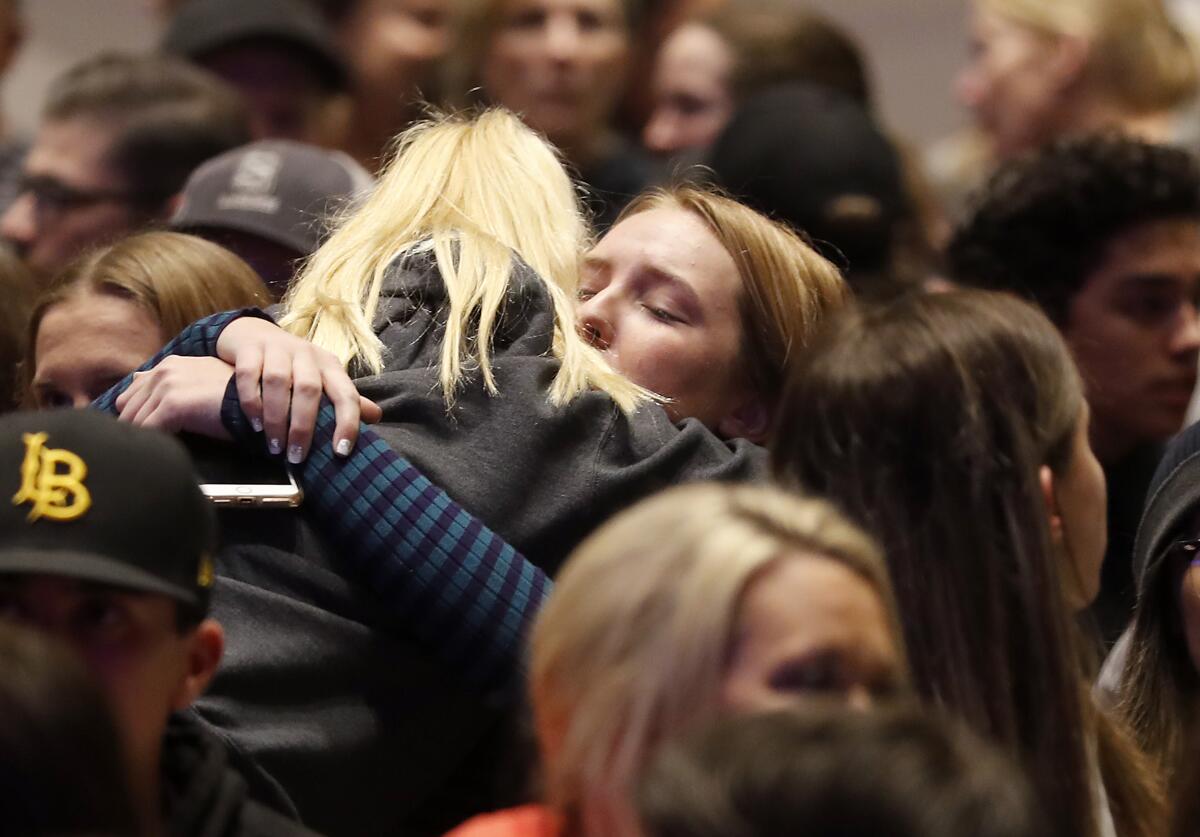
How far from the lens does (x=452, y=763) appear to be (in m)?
2.39

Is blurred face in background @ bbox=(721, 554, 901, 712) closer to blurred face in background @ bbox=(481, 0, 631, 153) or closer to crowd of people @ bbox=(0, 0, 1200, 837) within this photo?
crowd of people @ bbox=(0, 0, 1200, 837)

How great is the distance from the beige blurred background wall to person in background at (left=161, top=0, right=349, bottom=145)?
9.91 ft

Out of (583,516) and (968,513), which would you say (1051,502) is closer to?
(968,513)

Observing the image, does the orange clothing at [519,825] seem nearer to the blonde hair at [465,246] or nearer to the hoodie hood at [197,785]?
the hoodie hood at [197,785]

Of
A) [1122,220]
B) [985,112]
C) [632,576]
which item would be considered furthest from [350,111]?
[632,576]

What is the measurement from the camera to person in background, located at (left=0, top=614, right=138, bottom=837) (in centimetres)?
150

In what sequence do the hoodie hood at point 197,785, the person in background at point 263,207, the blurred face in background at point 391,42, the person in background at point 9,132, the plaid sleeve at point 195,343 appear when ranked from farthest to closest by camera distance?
the blurred face in background at point 391,42 → the person in background at point 9,132 → the person in background at point 263,207 → the plaid sleeve at point 195,343 → the hoodie hood at point 197,785

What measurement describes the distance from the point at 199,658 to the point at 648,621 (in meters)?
0.52

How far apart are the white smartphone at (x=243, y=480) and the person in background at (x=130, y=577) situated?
316 mm

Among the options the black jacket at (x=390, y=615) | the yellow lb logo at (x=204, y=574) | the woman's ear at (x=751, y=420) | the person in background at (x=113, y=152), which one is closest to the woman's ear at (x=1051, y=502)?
the black jacket at (x=390, y=615)

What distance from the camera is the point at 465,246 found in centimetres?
258

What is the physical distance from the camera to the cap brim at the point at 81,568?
1.85 m

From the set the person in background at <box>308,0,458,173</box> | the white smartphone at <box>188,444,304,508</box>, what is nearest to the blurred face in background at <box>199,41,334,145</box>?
the person in background at <box>308,0,458,173</box>

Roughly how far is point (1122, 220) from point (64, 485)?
242 cm
